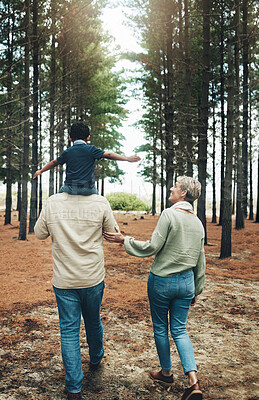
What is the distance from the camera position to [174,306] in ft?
9.79

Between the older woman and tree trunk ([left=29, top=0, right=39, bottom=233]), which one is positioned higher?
tree trunk ([left=29, top=0, right=39, bottom=233])

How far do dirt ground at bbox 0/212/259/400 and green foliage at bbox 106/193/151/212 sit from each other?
25651 millimetres

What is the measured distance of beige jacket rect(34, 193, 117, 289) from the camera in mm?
2863

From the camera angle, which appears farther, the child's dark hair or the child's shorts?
the child's dark hair

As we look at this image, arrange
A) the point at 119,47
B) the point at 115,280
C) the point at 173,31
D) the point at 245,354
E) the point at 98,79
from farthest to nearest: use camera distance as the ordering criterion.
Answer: the point at 119,47 → the point at 98,79 → the point at 173,31 → the point at 115,280 → the point at 245,354

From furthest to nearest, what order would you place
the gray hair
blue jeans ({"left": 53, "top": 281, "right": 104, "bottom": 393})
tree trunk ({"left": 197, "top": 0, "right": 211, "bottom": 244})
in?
tree trunk ({"left": 197, "top": 0, "right": 211, "bottom": 244})
the gray hair
blue jeans ({"left": 53, "top": 281, "right": 104, "bottom": 393})

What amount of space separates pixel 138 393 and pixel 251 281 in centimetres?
554

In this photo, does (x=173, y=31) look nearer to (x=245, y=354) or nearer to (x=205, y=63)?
(x=205, y=63)

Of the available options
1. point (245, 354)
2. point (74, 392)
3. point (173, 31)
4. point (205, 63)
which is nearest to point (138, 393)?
point (74, 392)

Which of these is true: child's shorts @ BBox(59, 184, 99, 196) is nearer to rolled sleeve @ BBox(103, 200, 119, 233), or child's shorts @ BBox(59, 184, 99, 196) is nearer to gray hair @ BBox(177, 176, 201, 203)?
rolled sleeve @ BBox(103, 200, 119, 233)

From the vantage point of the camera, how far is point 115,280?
758 cm

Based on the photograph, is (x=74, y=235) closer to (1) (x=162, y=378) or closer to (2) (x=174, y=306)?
(2) (x=174, y=306)

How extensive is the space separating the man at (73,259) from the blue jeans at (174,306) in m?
0.55

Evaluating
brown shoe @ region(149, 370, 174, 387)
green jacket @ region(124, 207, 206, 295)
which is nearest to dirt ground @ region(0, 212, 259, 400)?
brown shoe @ region(149, 370, 174, 387)
